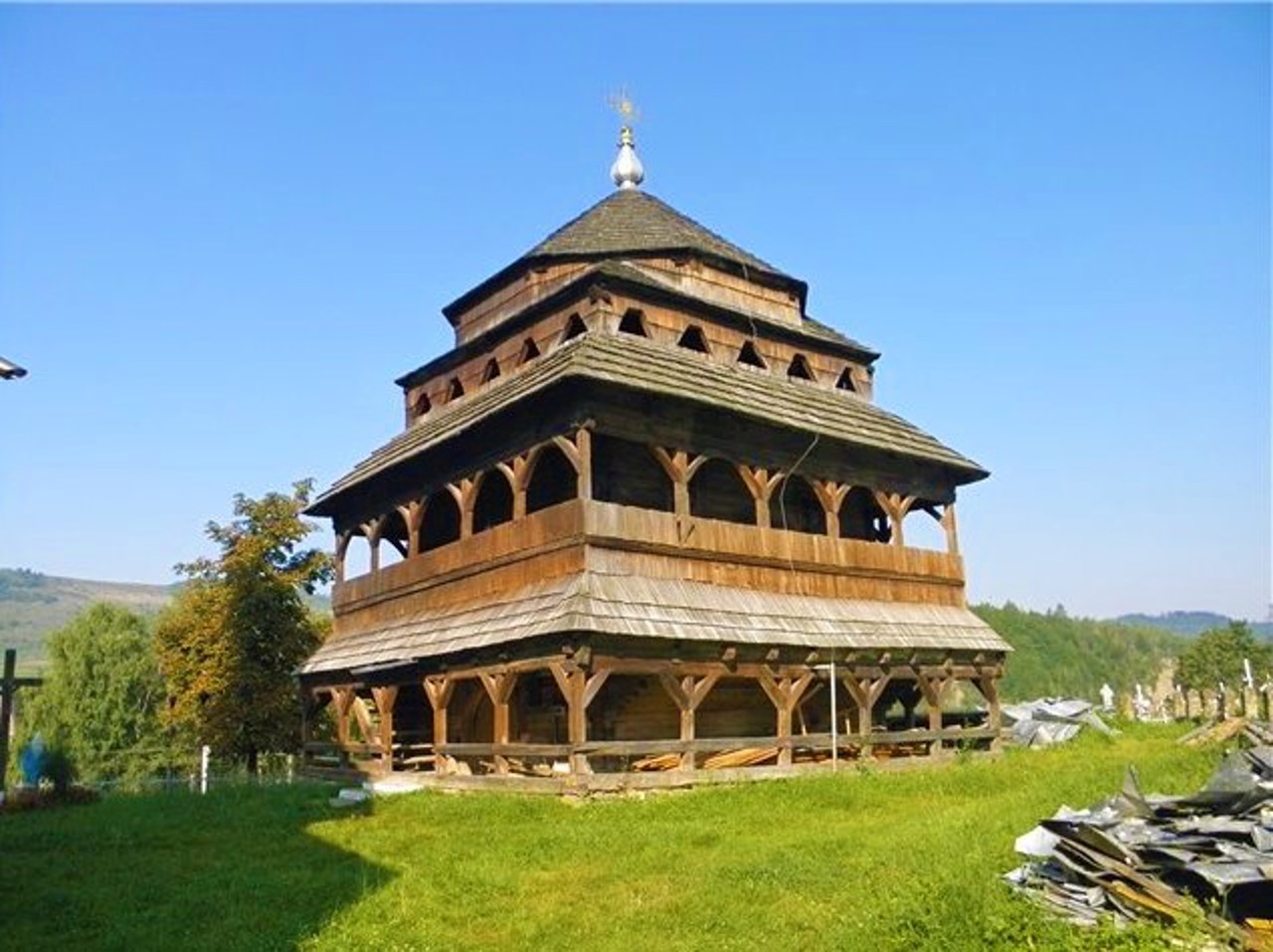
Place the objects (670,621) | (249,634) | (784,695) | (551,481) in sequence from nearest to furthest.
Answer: (670,621)
(784,695)
(551,481)
(249,634)

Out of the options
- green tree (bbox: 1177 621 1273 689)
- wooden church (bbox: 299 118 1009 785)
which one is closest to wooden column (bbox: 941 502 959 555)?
wooden church (bbox: 299 118 1009 785)

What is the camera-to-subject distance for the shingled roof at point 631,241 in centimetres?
2294

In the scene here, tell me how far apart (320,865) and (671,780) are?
6452 millimetres

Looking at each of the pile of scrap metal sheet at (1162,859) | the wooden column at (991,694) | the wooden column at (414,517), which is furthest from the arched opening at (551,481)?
the pile of scrap metal sheet at (1162,859)

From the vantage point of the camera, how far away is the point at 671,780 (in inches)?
653

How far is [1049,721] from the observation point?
27.8 metres

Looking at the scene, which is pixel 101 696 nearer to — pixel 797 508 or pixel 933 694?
pixel 797 508

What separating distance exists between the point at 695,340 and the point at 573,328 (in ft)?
8.90

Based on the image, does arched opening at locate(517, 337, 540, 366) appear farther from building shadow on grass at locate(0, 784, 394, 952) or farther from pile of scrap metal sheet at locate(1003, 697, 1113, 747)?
pile of scrap metal sheet at locate(1003, 697, 1113, 747)

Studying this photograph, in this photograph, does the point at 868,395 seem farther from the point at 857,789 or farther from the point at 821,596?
the point at 857,789

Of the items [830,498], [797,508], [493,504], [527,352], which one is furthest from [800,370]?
[493,504]

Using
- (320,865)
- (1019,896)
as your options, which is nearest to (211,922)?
(320,865)

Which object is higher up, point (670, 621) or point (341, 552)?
point (341, 552)

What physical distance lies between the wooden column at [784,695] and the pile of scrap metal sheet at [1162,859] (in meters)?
9.42
